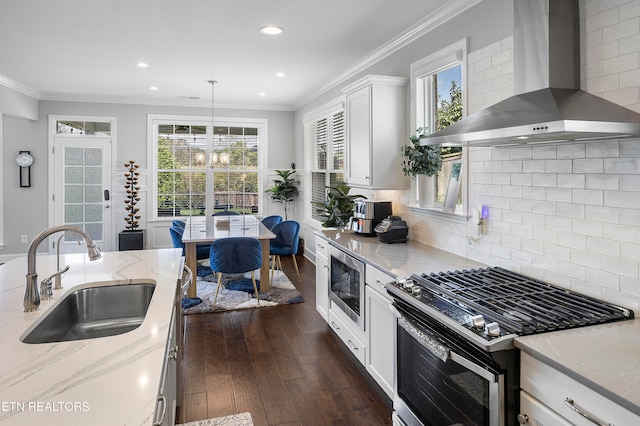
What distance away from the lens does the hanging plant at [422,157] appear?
315 centimetres

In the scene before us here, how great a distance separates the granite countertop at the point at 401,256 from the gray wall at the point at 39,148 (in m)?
5.02

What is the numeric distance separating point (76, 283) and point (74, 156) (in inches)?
229

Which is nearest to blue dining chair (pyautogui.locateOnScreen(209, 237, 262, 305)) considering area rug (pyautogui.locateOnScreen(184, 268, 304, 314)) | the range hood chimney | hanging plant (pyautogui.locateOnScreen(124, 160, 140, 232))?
area rug (pyautogui.locateOnScreen(184, 268, 304, 314))

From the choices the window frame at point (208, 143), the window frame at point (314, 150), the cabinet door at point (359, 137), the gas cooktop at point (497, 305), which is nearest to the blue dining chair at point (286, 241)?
the window frame at point (314, 150)

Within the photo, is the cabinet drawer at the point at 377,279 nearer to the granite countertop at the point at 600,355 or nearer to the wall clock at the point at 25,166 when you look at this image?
the granite countertop at the point at 600,355

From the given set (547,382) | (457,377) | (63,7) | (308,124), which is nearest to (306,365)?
(457,377)

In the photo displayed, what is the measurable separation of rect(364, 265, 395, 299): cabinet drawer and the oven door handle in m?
0.35

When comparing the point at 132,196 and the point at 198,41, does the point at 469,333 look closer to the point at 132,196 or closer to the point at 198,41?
the point at 198,41

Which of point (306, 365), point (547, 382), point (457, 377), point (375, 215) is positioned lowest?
point (306, 365)

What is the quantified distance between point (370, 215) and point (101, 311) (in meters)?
2.34

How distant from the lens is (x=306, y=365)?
10.5 ft

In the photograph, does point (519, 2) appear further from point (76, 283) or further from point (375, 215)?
point (76, 283)

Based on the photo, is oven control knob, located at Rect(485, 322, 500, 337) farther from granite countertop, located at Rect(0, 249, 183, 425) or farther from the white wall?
granite countertop, located at Rect(0, 249, 183, 425)

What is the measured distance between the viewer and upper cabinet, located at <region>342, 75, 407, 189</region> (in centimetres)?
356
